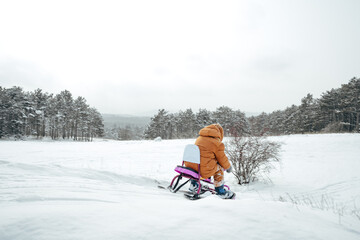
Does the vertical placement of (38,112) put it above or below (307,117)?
above

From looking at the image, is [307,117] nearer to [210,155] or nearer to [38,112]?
[210,155]

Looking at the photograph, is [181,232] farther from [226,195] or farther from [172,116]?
[172,116]

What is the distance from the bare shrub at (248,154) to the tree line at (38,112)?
148ft

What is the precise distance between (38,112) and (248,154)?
4988 centimetres

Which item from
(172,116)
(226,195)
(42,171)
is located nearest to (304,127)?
(172,116)

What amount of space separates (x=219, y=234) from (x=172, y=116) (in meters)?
58.8

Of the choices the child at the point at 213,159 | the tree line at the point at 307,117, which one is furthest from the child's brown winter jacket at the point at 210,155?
the tree line at the point at 307,117

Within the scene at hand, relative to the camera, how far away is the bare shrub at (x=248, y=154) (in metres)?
6.07

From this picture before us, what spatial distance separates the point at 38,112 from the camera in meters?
41.6

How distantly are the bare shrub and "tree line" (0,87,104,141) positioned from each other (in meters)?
45.3

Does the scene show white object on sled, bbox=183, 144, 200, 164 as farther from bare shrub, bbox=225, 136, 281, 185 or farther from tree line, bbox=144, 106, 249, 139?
tree line, bbox=144, 106, 249, 139

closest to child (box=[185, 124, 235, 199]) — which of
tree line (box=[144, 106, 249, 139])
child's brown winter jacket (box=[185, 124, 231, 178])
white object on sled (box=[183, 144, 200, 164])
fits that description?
child's brown winter jacket (box=[185, 124, 231, 178])

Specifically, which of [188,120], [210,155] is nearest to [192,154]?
[210,155]

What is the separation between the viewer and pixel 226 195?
4109mm
